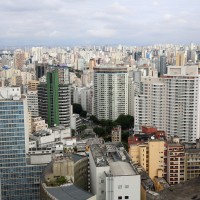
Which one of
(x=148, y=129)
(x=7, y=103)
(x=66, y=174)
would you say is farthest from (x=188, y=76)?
(x=66, y=174)

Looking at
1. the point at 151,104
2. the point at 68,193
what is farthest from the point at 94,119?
the point at 68,193

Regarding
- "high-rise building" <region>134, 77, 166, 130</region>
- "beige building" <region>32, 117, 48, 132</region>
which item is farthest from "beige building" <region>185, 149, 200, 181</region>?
"beige building" <region>32, 117, 48, 132</region>

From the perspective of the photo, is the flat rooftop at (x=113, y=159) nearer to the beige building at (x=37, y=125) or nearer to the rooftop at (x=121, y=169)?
the rooftop at (x=121, y=169)

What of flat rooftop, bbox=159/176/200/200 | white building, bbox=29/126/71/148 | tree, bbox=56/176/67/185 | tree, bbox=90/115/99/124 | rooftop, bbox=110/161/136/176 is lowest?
flat rooftop, bbox=159/176/200/200

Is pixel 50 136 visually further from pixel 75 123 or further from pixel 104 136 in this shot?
pixel 75 123

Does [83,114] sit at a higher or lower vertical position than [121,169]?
lower

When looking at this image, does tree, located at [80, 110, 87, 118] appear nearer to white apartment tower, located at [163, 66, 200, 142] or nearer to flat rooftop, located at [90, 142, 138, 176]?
white apartment tower, located at [163, 66, 200, 142]
